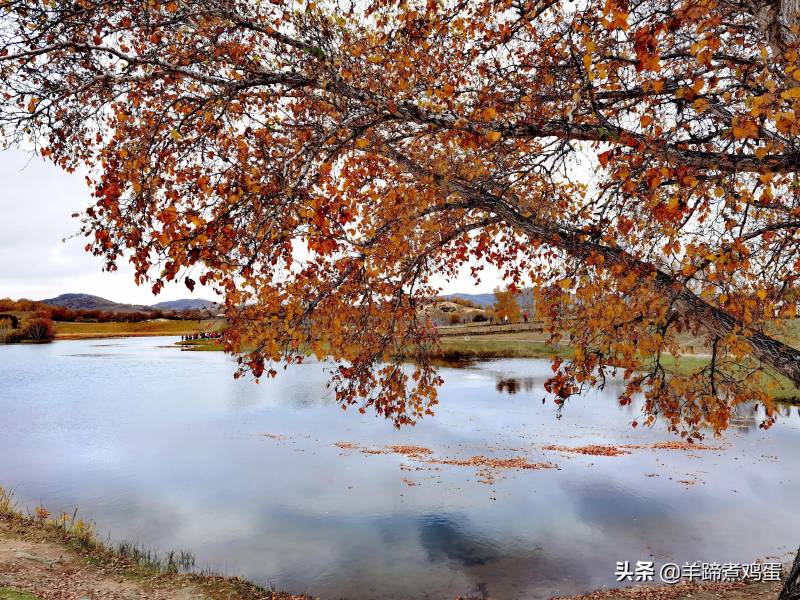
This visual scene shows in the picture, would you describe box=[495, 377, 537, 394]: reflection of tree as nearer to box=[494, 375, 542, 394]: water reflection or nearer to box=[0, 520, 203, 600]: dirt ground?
box=[494, 375, 542, 394]: water reflection

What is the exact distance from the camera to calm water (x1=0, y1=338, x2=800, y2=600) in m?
13.9

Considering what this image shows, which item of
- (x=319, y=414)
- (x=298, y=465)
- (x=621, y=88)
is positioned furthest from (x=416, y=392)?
(x=319, y=414)

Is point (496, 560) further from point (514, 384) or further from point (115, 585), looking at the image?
point (514, 384)

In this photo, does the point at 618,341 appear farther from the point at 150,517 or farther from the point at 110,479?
the point at 110,479

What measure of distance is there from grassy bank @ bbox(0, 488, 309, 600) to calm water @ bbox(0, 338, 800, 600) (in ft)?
4.41

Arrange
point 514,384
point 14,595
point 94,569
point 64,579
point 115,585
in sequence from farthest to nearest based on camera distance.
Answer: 1. point 514,384
2. point 94,569
3. point 115,585
4. point 64,579
5. point 14,595

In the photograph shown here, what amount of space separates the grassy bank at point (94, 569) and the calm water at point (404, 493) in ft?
4.41

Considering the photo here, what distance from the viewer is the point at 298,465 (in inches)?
879

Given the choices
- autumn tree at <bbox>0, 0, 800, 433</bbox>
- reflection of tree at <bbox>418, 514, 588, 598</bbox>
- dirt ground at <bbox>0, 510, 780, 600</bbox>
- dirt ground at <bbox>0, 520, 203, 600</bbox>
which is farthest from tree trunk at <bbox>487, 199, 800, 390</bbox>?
dirt ground at <bbox>0, 520, 203, 600</bbox>

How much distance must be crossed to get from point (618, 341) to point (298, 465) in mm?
16456

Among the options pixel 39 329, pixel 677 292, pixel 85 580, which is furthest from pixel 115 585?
pixel 39 329

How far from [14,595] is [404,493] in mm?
12313

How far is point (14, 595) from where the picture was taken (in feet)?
29.5

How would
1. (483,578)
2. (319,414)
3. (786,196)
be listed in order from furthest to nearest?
(319,414) < (483,578) < (786,196)
